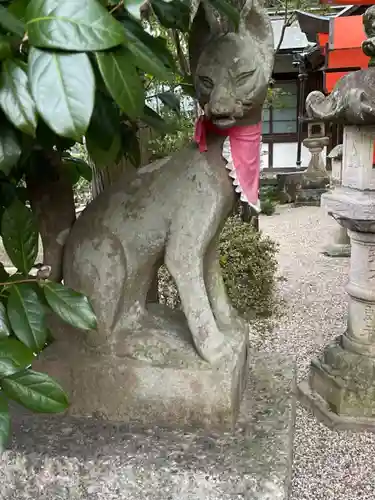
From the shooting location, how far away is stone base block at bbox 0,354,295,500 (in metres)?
0.92

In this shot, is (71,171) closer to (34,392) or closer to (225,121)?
(225,121)

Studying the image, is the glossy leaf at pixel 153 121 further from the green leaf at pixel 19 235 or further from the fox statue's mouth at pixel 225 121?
the green leaf at pixel 19 235

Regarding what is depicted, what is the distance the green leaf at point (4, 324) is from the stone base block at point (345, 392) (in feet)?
5.77

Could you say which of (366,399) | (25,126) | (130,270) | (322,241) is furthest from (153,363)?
(322,241)

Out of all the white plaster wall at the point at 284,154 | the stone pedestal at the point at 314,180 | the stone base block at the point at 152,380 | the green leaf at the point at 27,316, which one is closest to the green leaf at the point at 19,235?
the green leaf at the point at 27,316

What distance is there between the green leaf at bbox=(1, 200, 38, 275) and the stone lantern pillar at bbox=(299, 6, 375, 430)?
148 centimetres

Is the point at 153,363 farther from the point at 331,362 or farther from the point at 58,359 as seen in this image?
the point at 331,362

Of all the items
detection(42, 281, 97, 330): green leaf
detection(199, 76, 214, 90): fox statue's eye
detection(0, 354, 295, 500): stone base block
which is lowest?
detection(0, 354, 295, 500): stone base block

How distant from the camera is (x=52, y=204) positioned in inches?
43.5

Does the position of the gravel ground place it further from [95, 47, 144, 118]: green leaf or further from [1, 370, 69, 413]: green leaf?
[95, 47, 144, 118]: green leaf

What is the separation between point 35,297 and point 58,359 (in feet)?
1.27

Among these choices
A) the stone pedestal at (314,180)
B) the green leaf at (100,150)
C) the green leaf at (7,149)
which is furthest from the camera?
the stone pedestal at (314,180)

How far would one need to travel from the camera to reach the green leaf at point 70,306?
0.73 m

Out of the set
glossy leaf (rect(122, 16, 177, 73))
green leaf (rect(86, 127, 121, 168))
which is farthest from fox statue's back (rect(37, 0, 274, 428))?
glossy leaf (rect(122, 16, 177, 73))
